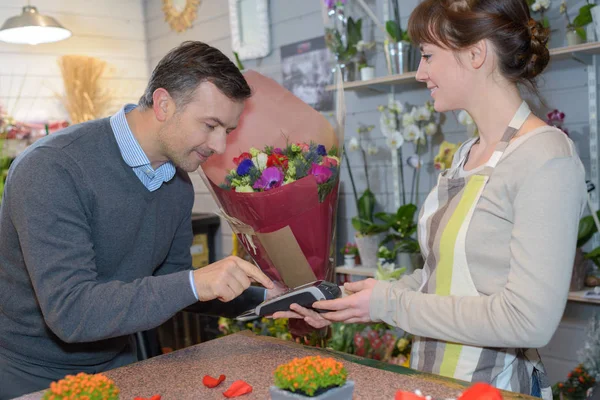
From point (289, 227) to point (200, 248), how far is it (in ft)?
9.74

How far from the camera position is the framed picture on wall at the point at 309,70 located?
3.79 meters

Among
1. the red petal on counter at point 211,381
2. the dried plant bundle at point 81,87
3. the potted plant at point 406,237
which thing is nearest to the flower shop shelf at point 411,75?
the potted plant at point 406,237

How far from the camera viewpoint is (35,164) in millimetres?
1554

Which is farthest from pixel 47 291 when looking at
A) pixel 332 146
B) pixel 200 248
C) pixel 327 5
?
pixel 200 248

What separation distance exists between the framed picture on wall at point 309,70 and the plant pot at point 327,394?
282cm

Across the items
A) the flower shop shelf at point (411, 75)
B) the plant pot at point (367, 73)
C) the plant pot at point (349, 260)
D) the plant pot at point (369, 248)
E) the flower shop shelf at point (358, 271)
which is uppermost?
the plant pot at point (367, 73)

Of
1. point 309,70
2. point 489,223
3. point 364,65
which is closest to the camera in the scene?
point 489,223

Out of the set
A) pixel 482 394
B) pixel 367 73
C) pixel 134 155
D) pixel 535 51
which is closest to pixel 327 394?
pixel 482 394

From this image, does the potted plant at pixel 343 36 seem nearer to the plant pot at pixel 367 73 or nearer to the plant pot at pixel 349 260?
the plant pot at pixel 367 73

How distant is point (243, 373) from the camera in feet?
4.36

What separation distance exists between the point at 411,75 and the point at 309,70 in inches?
41.5

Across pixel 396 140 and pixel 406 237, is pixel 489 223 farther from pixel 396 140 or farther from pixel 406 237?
pixel 396 140

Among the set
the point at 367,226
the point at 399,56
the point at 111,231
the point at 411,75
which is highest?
the point at 399,56

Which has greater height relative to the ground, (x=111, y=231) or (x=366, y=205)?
(x=111, y=231)
